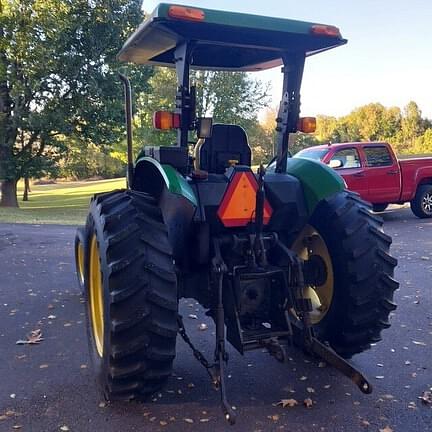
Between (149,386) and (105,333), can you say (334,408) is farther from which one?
(105,333)

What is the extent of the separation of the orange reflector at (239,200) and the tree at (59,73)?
1796cm

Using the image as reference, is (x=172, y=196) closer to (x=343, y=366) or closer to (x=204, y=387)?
(x=204, y=387)

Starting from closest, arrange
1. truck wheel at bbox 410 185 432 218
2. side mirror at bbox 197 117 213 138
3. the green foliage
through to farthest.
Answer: side mirror at bbox 197 117 213 138 → truck wheel at bbox 410 185 432 218 → the green foliage

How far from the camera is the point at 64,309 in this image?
5422 mm

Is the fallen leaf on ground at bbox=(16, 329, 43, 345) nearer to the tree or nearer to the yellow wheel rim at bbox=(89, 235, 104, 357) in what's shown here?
the yellow wheel rim at bbox=(89, 235, 104, 357)

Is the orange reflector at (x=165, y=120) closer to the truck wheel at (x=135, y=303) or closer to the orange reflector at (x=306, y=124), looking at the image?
the truck wheel at (x=135, y=303)

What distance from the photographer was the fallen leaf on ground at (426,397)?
10.6 feet

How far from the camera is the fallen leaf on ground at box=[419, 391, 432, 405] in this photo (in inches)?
127

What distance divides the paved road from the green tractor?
0.23 meters

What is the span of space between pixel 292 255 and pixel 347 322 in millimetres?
658

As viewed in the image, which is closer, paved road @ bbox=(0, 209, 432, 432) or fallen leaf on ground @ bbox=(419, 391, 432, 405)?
paved road @ bbox=(0, 209, 432, 432)

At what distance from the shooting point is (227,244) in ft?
11.4

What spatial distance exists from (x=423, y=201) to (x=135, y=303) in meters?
11.8

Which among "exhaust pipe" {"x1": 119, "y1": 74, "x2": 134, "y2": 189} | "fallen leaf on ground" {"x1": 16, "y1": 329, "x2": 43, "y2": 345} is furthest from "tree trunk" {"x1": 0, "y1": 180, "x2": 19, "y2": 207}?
"exhaust pipe" {"x1": 119, "y1": 74, "x2": 134, "y2": 189}
